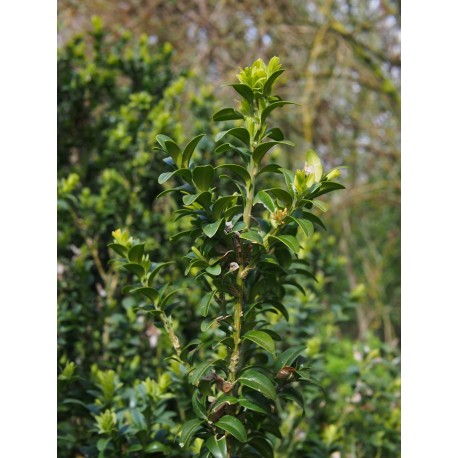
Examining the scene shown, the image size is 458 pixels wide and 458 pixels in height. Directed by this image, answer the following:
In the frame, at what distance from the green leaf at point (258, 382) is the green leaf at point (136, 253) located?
1.20 ft

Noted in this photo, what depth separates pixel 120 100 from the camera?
290 centimetres

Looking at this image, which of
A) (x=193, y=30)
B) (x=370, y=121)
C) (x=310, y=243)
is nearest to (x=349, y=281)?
(x=370, y=121)

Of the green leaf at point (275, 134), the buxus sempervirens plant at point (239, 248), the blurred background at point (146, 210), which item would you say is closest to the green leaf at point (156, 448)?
the blurred background at point (146, 210)

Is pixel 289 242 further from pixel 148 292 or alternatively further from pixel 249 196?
pixel 148 292

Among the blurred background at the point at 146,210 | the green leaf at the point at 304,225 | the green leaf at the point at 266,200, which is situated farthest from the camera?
the blurred background at the point at 146,210

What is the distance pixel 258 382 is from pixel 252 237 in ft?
1.02

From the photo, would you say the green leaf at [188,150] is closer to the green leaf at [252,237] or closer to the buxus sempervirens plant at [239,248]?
the buxus sempervirens plant at [239,248]

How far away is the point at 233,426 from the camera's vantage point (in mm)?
1247

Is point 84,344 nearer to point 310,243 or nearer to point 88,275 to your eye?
point 88,275

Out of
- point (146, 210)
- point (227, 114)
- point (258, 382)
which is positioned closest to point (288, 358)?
point (258, 382)

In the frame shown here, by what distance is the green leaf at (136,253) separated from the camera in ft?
4.57

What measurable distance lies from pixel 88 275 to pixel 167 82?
1157 millimetres

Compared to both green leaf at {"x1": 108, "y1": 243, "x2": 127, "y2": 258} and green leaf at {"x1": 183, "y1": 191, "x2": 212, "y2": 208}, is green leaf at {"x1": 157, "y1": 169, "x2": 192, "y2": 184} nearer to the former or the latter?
green leaf at {"x1": 183, "y1": 191, "x2": 212, "y2": 208}

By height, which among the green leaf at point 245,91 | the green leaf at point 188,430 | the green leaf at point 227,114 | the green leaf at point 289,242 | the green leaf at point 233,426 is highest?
the green leaf at point 245,91
